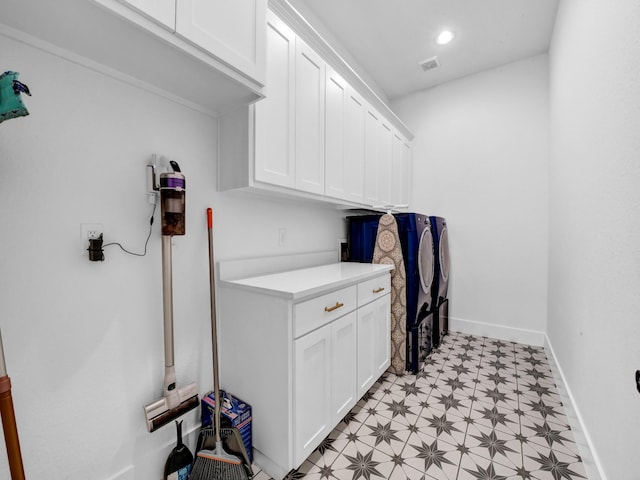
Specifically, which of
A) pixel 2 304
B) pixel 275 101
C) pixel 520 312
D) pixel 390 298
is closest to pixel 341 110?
pixel 275 101

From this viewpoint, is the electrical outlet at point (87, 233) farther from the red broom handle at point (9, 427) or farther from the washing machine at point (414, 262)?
the washing machine at point (414, 262)

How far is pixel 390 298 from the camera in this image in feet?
7.34

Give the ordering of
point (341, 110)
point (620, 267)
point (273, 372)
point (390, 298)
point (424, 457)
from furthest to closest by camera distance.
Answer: point (390, 298), point (341, 110), point (424, 457), point (273, 372), point (620, 267)

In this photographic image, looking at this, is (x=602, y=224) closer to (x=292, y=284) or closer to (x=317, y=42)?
(x=292, y=284)

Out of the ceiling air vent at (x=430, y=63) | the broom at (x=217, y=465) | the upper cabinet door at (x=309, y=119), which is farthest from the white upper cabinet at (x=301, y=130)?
the broom at (x=217, y=465)

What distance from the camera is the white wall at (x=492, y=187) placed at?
2.86 m

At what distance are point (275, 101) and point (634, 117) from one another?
56.7 inches

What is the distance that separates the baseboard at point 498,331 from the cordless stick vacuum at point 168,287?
9.81 feet

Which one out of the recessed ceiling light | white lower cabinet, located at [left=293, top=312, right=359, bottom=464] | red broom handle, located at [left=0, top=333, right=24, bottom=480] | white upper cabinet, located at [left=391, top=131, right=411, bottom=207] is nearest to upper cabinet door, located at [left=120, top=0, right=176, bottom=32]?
red broom handle, located at [left=0, top=333, right=24, bottom=480]

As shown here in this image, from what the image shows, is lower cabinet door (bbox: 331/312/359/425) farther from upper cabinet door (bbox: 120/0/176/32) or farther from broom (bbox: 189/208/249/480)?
upper cabinet door (bbox: 120/0/176/32)

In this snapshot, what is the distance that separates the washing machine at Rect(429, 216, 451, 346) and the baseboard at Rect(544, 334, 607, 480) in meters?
0.92

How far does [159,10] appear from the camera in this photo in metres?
0.87

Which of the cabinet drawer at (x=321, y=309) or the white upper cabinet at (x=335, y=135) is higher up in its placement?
the white upper cabinet at (x=335, y=135)

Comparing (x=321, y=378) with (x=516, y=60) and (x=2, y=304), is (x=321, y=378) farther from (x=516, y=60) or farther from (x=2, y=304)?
(x=516, y=60)
